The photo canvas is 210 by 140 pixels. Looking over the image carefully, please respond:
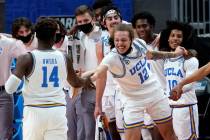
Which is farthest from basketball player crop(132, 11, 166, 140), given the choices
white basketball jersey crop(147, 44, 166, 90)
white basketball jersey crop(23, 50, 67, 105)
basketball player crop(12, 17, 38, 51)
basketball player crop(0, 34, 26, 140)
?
white basketball jersey crop(23, 50, 67, 105)

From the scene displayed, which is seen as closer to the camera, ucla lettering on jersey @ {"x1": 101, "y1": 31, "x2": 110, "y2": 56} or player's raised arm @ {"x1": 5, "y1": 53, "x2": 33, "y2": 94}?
player's raised arm @ {"x1": 5, "y1": 53, "x2": 33, "y2": 94}

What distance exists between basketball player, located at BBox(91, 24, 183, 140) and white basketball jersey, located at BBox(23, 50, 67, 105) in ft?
2.86

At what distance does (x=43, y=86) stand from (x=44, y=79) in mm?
76

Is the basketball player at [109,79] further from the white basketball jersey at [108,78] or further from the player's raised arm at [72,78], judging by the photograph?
the player's raised arm at [72,78]

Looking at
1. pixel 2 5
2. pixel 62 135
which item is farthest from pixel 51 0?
pixel 62 135

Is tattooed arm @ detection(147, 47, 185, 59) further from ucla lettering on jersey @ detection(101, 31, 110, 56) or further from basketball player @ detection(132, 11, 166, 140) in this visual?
ucla lettering on jersey @ detection(101, 31, 110, 56)

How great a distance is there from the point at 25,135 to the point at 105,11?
111 inches

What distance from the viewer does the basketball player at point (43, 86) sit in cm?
767

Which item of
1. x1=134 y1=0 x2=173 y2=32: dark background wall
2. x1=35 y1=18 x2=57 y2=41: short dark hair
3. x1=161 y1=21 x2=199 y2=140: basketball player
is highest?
x1=134 y1=0 x2=173 y2=32: dark background wall

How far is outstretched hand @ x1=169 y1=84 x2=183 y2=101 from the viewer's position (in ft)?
27.4

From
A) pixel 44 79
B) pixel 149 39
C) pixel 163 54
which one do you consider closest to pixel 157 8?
pixel 149 39

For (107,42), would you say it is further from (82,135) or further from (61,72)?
(61,72)

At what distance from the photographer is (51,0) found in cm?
1495

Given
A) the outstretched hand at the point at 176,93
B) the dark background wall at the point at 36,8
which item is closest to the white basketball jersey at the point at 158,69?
the outstretched hand at the point at 176,93
